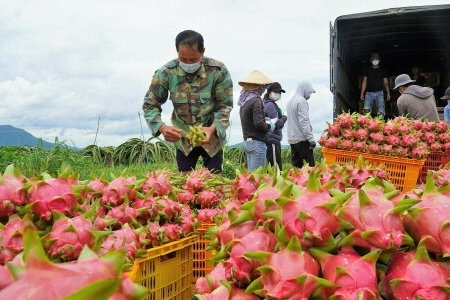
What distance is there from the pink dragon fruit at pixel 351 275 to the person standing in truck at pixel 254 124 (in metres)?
6.30

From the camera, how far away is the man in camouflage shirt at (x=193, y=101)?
484 cm

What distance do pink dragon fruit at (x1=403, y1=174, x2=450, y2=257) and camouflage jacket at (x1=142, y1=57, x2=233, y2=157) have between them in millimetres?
3588

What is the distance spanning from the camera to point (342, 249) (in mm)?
1224

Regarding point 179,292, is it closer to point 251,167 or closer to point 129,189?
point 129,189

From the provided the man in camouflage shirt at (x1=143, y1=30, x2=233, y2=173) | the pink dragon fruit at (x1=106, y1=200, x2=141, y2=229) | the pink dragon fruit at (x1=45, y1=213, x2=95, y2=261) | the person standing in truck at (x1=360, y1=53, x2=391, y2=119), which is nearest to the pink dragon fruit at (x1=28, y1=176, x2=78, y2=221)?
the pink dragon fruit at (x1=45, y1=213, x2=95, y2=261)

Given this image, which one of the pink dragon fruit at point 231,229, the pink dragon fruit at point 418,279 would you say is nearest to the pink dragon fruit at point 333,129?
the pink dragon fruit at point 231,229

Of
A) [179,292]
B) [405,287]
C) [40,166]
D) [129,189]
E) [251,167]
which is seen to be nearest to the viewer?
[405,287]

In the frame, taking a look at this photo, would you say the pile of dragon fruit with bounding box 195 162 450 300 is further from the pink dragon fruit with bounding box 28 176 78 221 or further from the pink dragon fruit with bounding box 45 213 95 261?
the pink dragon fruit with bounding box 28 176 78 221

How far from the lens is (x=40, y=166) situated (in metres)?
6.16

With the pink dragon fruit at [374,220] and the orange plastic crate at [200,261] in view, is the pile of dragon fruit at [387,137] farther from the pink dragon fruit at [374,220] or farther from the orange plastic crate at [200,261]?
the pink dragon fruit at [374,220]

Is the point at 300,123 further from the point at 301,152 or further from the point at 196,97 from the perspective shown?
the point at 196,97

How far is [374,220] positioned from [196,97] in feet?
12.5

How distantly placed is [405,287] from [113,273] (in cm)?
67

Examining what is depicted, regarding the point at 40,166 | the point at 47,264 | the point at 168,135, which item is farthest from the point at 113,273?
the point at 40,166
